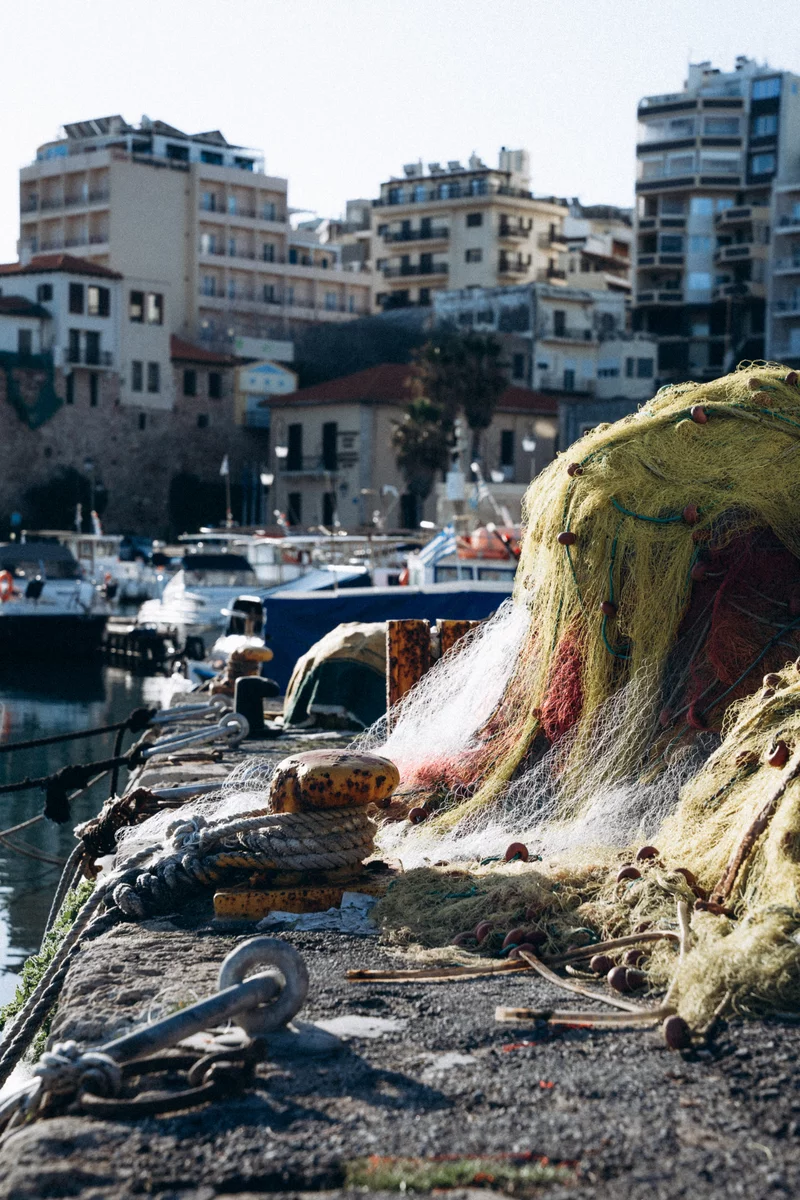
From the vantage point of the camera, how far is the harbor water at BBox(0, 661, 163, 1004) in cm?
1450

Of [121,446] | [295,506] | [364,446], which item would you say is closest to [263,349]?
[121,446]

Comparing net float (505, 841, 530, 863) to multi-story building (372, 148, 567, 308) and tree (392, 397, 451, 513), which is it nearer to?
tree (392, 397, 451, 513)

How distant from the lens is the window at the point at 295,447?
66875mm

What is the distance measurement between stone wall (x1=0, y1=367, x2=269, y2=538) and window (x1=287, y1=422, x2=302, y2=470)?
187 inches

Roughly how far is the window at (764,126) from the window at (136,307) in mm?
27327

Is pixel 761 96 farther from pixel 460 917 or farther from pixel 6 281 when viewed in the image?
pixel 460 917

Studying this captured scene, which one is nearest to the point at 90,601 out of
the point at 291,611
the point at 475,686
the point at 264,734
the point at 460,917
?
the point at 291,611

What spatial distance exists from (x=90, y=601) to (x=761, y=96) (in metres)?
39.1

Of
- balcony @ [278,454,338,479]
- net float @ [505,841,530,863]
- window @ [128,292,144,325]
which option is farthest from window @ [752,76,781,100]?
net float @ [505,841,530,863]

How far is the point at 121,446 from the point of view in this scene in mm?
69250

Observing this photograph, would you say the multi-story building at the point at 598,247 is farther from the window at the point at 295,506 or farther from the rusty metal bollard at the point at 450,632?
the rusty metal bollard at the point at 450,632

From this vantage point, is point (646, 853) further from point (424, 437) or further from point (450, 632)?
point (424, 437)

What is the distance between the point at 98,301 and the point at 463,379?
19.4m

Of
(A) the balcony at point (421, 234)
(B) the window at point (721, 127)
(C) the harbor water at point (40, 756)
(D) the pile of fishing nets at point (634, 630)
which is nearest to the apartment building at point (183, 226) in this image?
(A) the balcony at point (421, 234)
